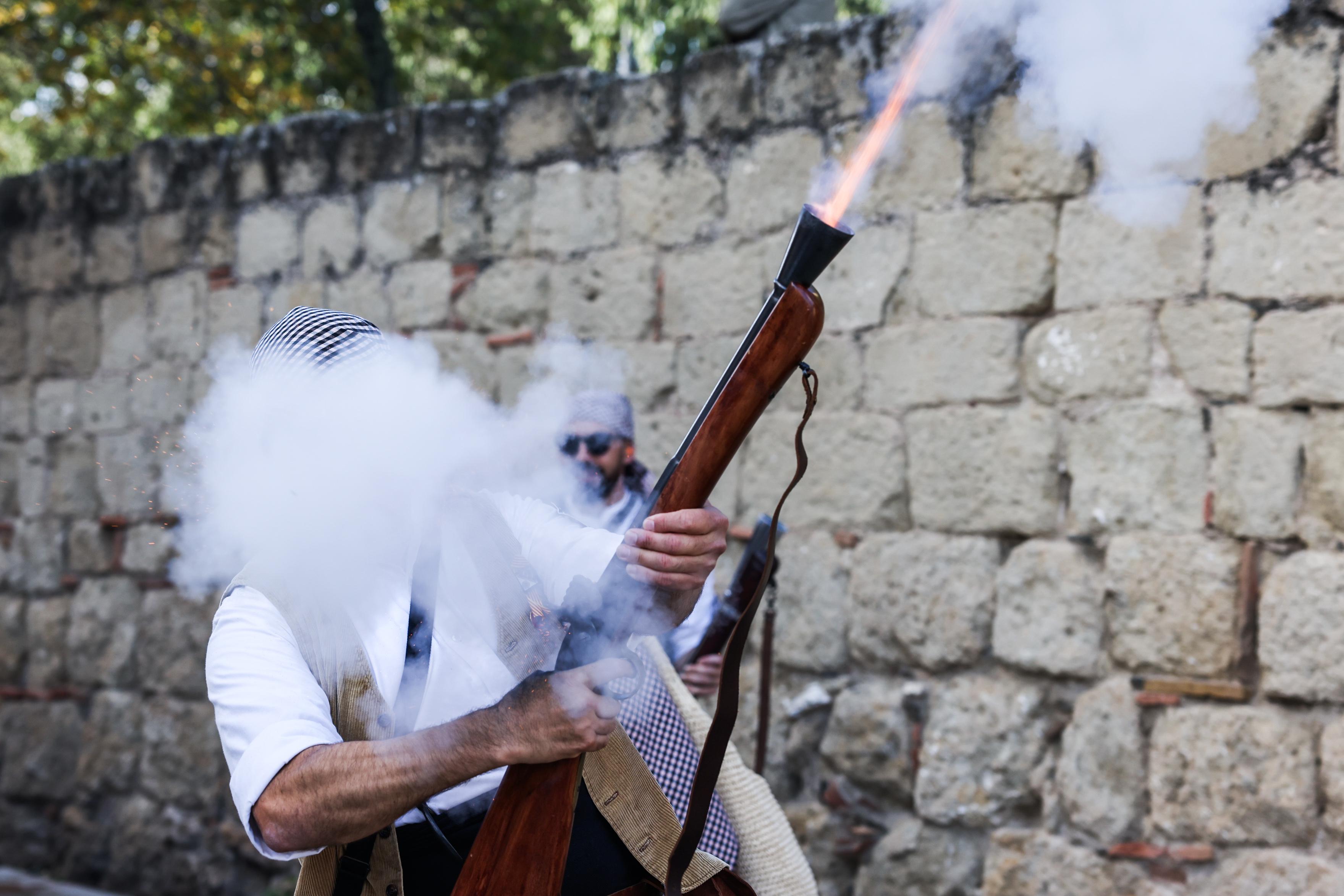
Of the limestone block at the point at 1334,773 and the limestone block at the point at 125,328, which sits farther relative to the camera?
the limestone block at the point at 125,328

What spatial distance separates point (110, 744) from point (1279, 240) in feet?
18.3

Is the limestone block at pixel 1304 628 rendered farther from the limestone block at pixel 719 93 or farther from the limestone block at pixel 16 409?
the limestone block at pixel 16 409

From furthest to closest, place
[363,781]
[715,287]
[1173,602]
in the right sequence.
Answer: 1. [715,287]
2. [1173,602]
3. [363,781]

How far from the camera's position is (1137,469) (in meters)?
3.32

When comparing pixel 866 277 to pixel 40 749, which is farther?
pixel 40 749

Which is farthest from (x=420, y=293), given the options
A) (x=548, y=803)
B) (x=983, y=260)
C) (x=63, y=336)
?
(x=548, y=803)

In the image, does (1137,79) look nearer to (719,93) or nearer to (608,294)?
(719,93)

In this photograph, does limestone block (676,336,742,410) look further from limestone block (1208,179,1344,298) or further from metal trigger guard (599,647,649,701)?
metal trigger guard (599,647,649,701)

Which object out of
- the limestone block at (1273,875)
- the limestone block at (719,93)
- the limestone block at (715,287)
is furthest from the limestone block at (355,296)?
the limestone block at (1273,875)

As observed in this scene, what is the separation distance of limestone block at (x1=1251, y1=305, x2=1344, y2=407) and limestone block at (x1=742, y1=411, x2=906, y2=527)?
44.8 inches

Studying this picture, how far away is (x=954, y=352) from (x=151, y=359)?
4096 mm

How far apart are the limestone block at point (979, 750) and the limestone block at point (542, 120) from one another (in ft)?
8.82

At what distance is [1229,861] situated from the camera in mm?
3066

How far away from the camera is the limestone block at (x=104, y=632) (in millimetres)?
5473
